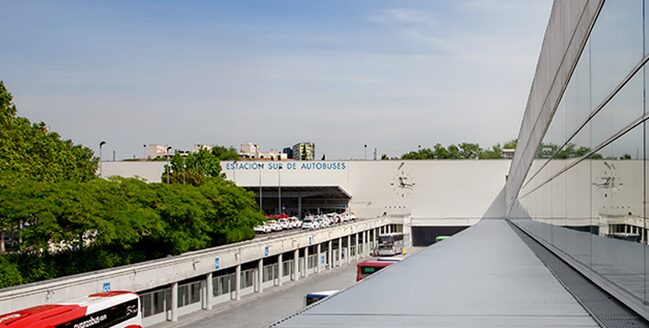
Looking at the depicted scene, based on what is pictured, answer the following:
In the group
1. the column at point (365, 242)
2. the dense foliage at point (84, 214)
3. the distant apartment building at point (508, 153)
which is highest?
the distant apartment building at point (508, 153)

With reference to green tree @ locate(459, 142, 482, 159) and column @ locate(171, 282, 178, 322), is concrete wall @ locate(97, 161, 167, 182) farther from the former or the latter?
green tree @ locate(459, 142, 482, 159)

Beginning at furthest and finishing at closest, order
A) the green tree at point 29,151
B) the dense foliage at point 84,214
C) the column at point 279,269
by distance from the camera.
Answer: the column at point 279,269 < the green tree at point 29,151 < the dense foliage at point 84,214

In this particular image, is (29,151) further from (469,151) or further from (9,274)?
(469,151)

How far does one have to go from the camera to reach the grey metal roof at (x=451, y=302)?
239 inches

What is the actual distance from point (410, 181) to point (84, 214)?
67279mm

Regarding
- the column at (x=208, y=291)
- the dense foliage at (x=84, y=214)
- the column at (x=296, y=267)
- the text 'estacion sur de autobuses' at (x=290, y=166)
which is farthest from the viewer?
the text 'estacion sur de autobuses' at (x=290, y=166)

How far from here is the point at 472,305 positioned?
286 inches

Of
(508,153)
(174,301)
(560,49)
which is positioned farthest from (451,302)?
(508,153)

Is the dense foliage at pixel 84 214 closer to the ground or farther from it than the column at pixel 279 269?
farther from it

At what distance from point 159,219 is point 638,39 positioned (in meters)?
34.2

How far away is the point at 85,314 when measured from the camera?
21859 millimetres

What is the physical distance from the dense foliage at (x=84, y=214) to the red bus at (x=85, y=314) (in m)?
4.63

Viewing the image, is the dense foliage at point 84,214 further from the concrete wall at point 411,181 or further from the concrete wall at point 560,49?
the concrete wall at point 411,181

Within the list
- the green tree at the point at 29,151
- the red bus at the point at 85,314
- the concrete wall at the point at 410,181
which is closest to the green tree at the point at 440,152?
the concrete wall at the point at 410,181
